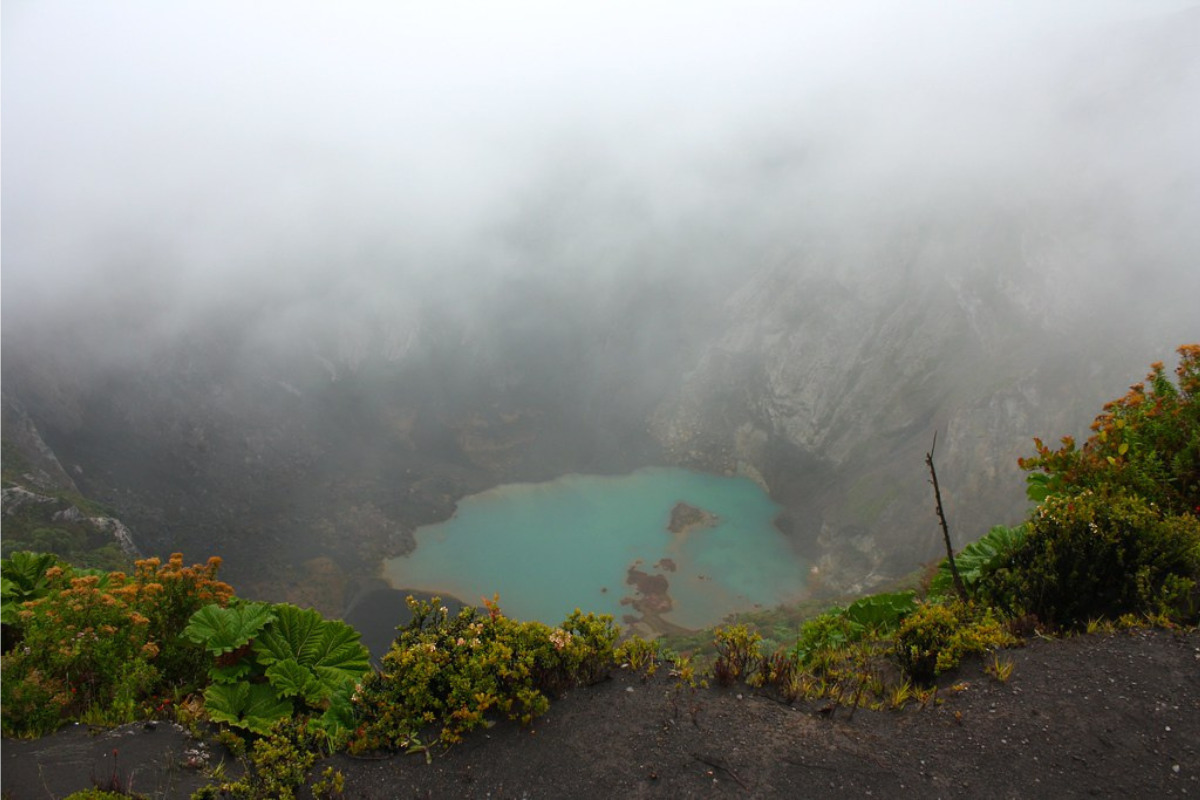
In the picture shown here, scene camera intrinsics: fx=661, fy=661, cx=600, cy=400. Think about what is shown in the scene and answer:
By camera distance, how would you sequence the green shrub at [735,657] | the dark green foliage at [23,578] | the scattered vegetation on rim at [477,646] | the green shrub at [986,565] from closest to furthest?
the scattered vegetation on rim at [477,646], the green shrub at [735,657], the green shrub at [986,565], the dark green foliage at [23,578]

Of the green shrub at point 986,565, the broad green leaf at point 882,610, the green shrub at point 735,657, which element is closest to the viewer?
the green shrub at point 735,657

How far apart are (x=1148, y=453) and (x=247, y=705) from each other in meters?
10.4

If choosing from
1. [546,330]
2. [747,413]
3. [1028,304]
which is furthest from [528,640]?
[546,330]

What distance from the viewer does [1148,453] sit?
8117mm

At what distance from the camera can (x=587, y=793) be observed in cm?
467

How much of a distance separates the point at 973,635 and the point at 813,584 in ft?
147

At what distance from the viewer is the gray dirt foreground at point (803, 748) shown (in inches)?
184

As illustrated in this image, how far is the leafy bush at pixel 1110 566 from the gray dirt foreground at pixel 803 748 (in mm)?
635

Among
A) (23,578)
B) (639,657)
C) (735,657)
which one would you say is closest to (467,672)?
(639,657)

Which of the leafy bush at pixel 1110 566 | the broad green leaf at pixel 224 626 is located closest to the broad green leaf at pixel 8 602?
the broad green leaf at pixel 224 626

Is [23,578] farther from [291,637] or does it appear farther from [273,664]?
[273,664]

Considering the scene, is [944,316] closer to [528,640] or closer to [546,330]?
[546,330]

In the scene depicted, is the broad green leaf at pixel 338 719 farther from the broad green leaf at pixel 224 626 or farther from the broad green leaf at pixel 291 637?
the broad green leaf at pixel 224 626

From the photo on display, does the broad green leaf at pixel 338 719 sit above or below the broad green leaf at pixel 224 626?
below
